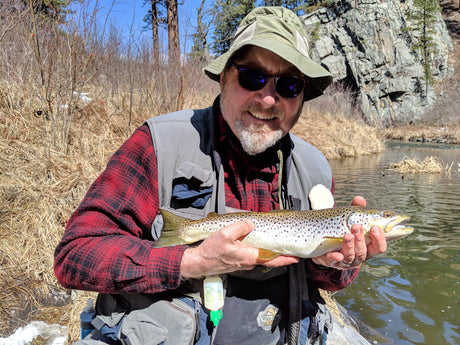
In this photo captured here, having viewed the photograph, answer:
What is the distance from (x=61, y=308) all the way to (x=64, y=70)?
13.4 ft

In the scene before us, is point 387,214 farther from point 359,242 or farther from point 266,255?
point 266,255

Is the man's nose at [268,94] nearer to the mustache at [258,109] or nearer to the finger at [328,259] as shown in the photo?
the mustache at [258,109]

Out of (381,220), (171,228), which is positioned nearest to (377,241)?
(381,220)

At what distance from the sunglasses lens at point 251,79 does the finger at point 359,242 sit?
3.56 feet

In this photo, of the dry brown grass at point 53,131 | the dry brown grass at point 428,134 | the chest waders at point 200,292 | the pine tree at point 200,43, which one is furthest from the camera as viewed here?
the dry brown grass at point 428,134

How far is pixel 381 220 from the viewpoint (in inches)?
87.4

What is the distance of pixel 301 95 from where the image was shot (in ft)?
7.72

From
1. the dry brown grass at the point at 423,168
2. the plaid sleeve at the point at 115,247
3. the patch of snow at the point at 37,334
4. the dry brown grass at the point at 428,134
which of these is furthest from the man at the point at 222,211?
the dry brown grass at the point at 428,134

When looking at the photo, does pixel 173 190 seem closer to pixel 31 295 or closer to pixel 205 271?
pixel 205 271

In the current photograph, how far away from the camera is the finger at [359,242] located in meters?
1.85

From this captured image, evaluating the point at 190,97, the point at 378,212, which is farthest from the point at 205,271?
the point at 190,97

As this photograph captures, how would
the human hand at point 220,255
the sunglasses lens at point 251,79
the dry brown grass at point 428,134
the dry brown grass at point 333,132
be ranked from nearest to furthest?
the human hand at point 220,255
the sunglasses lens at point 251,79
the dry brown grass at point 333,132
the dry brown grass at point 428,134

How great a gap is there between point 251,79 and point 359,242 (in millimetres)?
1229

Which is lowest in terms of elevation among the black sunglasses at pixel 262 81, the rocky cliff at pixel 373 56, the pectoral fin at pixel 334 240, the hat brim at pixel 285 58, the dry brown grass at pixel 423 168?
the dry brown grass at pixel 423 168
